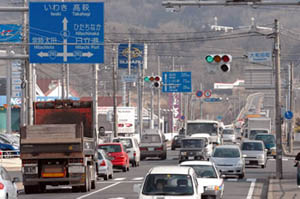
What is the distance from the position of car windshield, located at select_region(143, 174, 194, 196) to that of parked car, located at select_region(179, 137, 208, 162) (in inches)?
1227

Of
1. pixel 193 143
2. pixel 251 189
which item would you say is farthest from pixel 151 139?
pixel 251 189

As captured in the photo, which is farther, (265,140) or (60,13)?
(265,140)

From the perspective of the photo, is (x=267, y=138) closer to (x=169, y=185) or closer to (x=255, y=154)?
(x=255, y=154)

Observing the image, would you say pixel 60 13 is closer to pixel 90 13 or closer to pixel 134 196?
pixel 90 13

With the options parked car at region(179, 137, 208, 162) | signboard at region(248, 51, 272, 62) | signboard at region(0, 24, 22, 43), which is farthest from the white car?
signboard at region(0, 24, 22, 43)

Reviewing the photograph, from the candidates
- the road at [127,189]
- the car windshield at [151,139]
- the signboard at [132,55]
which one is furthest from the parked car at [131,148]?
the signboard at [132,55]

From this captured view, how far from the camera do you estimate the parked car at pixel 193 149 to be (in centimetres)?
4994

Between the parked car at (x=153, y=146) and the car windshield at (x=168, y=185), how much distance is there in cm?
3814

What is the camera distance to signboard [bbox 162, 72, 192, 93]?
7919cm

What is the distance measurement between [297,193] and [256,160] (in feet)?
64.4

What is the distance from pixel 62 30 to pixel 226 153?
10.3 m

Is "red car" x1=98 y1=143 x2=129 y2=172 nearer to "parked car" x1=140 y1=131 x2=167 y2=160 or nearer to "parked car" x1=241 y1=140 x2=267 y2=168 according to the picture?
"parked car" x1=241 y1=140 x2=267 y2=168

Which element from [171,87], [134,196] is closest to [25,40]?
[134,196]

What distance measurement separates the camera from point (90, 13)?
127 ft
